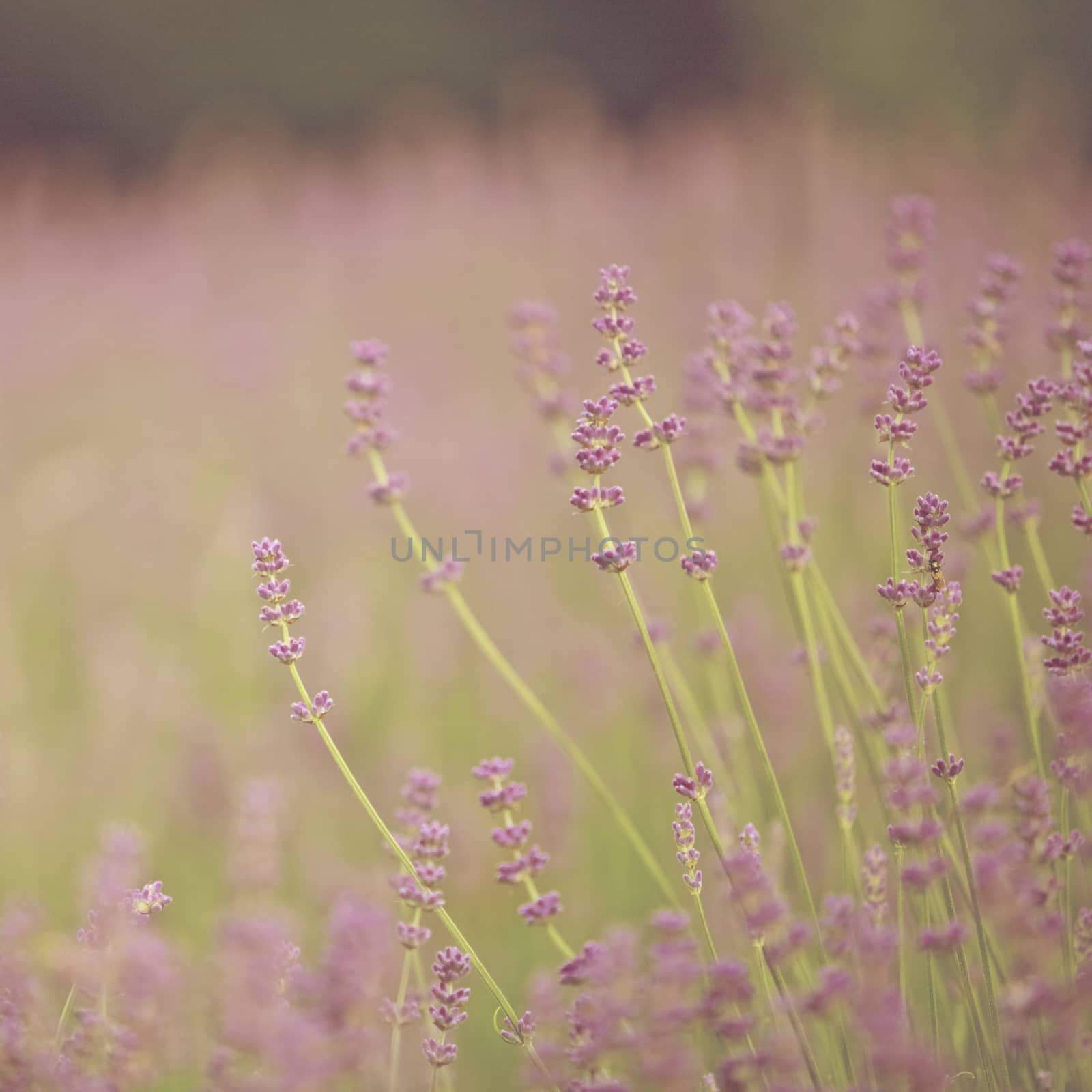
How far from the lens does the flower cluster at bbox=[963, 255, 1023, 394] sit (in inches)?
47.2

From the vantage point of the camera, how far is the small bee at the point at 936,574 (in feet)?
2.84

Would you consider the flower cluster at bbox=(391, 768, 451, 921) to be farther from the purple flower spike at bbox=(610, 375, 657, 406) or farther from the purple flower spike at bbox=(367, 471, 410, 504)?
the purple flower spike at bbox=(610, 375, 657, 406)

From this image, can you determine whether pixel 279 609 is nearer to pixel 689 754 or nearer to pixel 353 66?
pixel 689 754

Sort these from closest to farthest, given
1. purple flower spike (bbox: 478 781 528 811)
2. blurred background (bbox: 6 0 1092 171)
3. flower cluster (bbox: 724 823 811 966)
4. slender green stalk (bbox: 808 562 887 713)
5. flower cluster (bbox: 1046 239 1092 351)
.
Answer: flower cluster (bbox: 724 823 811 966) < purple flower spike (bbox: 478 781 528 811) < slender green stalk (bbox: 808 562 887 713) < flower cluster (bbox: 1046 239 1092 351) < blurred background (bbox: 6 0 1092 171)

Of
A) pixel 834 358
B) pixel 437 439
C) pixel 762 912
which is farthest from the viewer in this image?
pixel 437 439

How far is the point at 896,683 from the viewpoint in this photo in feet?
5.38

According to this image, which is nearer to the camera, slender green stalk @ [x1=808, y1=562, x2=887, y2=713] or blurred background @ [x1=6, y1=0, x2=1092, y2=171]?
slender green stalk @ [x1=808, y1=562, x2=887, y2=713]

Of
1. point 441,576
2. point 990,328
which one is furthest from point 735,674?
point 990,328

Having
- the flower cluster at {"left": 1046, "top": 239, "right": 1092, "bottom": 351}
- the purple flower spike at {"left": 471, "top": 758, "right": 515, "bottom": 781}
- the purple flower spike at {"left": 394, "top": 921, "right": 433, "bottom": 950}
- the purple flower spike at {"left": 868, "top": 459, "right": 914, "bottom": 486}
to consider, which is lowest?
the purple flower spike at {"left": 394, "top": 921, "right": 433, "bottom": 950}

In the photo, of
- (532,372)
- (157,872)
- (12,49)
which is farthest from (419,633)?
(12,49)

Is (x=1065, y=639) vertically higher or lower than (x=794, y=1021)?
higher

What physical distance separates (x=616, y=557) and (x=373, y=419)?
1.18 feet

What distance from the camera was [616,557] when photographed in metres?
0.89

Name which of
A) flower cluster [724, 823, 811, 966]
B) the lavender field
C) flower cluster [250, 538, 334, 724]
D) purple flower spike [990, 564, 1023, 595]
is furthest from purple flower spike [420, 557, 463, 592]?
purple flower spike [990, 564, 1023, 595]
